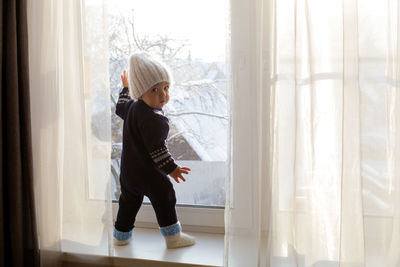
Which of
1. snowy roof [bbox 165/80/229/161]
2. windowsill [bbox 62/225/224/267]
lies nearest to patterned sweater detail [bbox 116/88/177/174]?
snowy roof [bbox 165/80/229/161]

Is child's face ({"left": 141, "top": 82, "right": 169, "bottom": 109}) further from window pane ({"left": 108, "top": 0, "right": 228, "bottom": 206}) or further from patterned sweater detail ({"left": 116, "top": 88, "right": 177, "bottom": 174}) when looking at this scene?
window pane ({"left": 108, "top": 0, "right": 228, "bottom": 206})

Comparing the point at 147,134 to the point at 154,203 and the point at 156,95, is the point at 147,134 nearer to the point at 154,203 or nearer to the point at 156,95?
the point at 156,95

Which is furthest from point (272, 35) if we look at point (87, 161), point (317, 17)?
point (87, 161)

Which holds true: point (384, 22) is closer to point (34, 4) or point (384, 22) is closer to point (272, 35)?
point (272, 35)

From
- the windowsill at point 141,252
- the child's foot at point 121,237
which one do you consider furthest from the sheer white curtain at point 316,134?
the child's foot at point 121,237

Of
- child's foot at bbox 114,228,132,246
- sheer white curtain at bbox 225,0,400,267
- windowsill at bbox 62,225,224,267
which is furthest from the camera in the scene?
child's foot at bbox 114,228,132,246

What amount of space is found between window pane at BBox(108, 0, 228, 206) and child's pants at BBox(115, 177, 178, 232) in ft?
0.71

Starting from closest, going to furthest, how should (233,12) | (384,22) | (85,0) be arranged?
(384,22) < (233,12) < (85,0)

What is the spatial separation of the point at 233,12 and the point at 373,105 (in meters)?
0.52

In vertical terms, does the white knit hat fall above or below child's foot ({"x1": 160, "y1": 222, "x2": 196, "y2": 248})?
above

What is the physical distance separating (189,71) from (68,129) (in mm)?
524

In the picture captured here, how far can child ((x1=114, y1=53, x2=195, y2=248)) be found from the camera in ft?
5.17

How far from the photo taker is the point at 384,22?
48.2 inches

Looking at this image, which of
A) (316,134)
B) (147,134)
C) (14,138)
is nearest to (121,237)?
(147,134)
